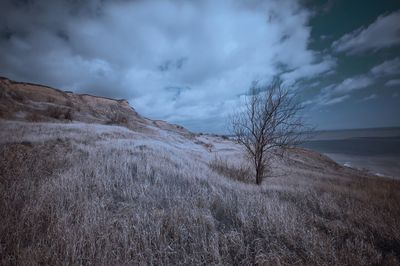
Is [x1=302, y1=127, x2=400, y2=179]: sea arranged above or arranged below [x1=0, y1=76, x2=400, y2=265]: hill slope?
below

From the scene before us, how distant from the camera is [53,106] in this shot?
27047 millimetres

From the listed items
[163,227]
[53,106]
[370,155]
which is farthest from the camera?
[370,155]

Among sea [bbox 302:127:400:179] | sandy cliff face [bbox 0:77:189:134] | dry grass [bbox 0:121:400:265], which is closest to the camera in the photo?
dry grass [bbox 0:121:400:265]

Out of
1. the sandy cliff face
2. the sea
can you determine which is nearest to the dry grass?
the sea

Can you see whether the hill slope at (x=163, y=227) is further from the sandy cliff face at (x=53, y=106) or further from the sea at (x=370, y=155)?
the sandy cliff face at (x=53, y=106)

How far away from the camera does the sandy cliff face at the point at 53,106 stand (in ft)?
69.8

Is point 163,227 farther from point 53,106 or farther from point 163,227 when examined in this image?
point 53,106

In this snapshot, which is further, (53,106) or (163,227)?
(53,106)

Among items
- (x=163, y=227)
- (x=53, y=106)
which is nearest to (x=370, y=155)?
(x=163, y=227)

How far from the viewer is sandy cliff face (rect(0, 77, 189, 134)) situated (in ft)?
69.8

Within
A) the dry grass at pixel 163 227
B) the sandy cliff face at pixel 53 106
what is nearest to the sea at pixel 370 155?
the dry grass at pixel 163 227

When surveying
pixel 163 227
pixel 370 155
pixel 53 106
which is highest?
pixel 53 106

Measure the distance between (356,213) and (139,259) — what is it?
5.01 meters

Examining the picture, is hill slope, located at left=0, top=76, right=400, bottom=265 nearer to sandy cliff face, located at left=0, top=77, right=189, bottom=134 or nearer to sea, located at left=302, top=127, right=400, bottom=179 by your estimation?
sea, located at left=302, top=127, right=400, bottom=179
